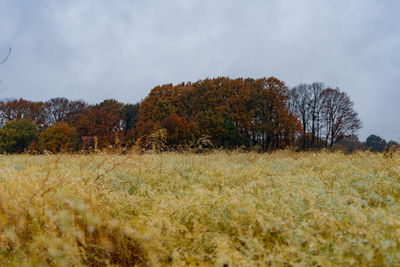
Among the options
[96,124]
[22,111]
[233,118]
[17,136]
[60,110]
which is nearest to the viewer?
[233,118]

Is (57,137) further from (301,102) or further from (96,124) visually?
(301,102)

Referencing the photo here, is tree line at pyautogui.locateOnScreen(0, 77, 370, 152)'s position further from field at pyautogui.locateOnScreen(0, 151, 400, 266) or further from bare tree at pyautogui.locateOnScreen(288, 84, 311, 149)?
field at pyautogui.locateOnScreen(0, 151, 400, 266)

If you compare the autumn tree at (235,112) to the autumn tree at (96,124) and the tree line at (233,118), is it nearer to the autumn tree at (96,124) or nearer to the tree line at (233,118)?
the tree line at (233,118)

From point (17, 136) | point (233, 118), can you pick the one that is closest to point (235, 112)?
point (233, 118)

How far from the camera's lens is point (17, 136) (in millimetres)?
27438

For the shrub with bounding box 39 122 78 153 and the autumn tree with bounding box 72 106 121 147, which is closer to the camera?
the shrub with bounding box 39 122 78 153

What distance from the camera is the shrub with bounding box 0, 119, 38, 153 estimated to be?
27.2m

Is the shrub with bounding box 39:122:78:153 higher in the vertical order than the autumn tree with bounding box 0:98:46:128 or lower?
lower

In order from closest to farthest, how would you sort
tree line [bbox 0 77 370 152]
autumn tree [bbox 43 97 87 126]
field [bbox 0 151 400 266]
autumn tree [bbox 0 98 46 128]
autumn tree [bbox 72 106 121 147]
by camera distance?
field [bbox 0 151 400 266] → tree line [bbox 0 77 370 152] → autumn tree [bbox 72 106 121 147] → autumn tree [bbox 0 98 46 128] → autumn tree [bbox 43 97 87 126]

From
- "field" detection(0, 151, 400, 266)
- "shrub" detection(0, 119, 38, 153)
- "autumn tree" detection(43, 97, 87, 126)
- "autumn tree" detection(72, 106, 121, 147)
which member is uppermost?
"autumn tree" detection(43, 97, 87, 126)

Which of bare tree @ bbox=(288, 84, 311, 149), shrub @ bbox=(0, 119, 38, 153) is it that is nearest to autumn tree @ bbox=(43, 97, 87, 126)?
shrub @ bbox=(0, 119, 38, 153)

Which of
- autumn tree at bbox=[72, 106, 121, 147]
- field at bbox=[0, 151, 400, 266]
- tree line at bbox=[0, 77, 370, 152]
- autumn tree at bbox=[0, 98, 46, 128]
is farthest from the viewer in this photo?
autumn tree at bbox=[0, 98, 46, 128]

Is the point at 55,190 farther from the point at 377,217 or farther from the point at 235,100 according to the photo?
the point at 235,100

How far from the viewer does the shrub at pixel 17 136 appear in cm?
2723
